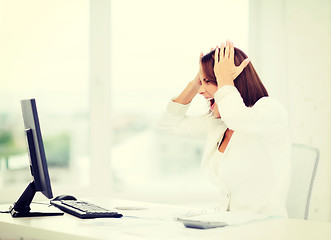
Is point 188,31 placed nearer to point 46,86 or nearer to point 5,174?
point 46,86

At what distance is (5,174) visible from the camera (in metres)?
2.82

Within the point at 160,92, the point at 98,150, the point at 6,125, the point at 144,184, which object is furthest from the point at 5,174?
the point at 160,92

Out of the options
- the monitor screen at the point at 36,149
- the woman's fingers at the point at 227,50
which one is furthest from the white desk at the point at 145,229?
the woman's fingers at the point at 227,50

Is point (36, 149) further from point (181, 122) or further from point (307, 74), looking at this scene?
point (307, 74)

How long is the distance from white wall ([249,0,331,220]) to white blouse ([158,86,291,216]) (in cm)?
114

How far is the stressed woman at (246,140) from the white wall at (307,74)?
1099 millimetres

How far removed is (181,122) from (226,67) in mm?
538

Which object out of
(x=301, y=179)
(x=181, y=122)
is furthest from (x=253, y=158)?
(x=181, y=122)

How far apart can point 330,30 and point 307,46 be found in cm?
17

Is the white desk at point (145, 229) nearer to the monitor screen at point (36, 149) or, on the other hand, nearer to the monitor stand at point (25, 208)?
the monitor stand at point (25, 208)

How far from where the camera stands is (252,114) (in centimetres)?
195

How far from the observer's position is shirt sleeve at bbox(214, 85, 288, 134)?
76.8 inches

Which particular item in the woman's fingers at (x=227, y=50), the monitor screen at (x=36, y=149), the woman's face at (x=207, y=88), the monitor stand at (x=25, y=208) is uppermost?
the woman's fingers at (x=227, y=50)

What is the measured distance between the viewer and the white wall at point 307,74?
314cm
